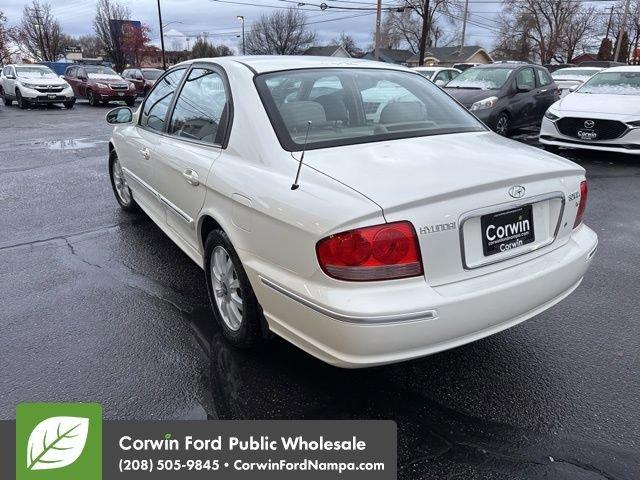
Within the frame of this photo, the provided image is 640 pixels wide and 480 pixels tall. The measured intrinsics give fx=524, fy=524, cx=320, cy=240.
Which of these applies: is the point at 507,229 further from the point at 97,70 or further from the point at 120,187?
the point at 97,70

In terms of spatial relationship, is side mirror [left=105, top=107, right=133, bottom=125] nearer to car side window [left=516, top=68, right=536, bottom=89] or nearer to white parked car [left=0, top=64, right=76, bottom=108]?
car side window [left=516, top=68, right=536, bottom=89]

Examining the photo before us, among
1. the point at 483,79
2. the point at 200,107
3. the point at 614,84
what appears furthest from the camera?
the point at 483,79

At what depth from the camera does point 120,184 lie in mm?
5777

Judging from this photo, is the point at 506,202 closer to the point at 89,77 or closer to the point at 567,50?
the point at 89,77

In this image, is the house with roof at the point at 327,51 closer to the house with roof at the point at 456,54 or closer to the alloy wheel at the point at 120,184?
the house with roof at the point at 456,54

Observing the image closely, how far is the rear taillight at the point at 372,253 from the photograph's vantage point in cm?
214

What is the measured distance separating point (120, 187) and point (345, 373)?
3.99m

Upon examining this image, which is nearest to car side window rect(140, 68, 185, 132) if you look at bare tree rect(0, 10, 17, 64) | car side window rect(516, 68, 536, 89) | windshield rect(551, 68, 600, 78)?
car side window rect(516, 68, 536, 89)

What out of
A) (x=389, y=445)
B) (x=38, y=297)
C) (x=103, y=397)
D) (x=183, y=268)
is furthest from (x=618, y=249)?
(x=38, y=297)

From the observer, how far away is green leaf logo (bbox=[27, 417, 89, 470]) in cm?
209

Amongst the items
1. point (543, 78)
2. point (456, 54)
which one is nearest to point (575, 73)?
point (543, 78)

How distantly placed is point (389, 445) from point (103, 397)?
1.46 metres

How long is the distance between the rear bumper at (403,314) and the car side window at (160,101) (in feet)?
7.09

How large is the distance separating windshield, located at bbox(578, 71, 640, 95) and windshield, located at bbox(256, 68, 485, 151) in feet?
23.1
